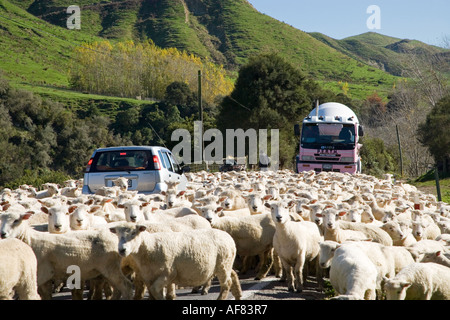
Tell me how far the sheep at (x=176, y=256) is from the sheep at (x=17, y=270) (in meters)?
0.97

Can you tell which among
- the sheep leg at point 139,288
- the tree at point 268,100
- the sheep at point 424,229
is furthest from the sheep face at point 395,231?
the tree at point 268,100

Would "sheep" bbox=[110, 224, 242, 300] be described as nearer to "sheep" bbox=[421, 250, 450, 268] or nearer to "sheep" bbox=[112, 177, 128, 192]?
"sheep" bbox=[421, 250, 450, 268]

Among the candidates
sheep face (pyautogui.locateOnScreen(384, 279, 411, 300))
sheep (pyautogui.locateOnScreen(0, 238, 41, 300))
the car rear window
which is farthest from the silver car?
sheep face (pyautogui.locateOnScreen(384, 279, 411, 300))

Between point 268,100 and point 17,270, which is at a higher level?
point 268,100

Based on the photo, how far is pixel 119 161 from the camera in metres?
12.9

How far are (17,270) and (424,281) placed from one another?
453 centimetres

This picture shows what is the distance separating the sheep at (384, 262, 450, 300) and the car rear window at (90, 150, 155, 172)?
708 centimetres

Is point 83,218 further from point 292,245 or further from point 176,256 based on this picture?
point 292,245

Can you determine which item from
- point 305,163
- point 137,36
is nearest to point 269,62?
point 305,163

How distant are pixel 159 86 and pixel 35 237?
77950 mm

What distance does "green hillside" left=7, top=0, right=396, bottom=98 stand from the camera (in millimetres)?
128375

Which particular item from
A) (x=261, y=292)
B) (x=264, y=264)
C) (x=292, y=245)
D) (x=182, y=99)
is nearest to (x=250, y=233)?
(x=264, y=264)
